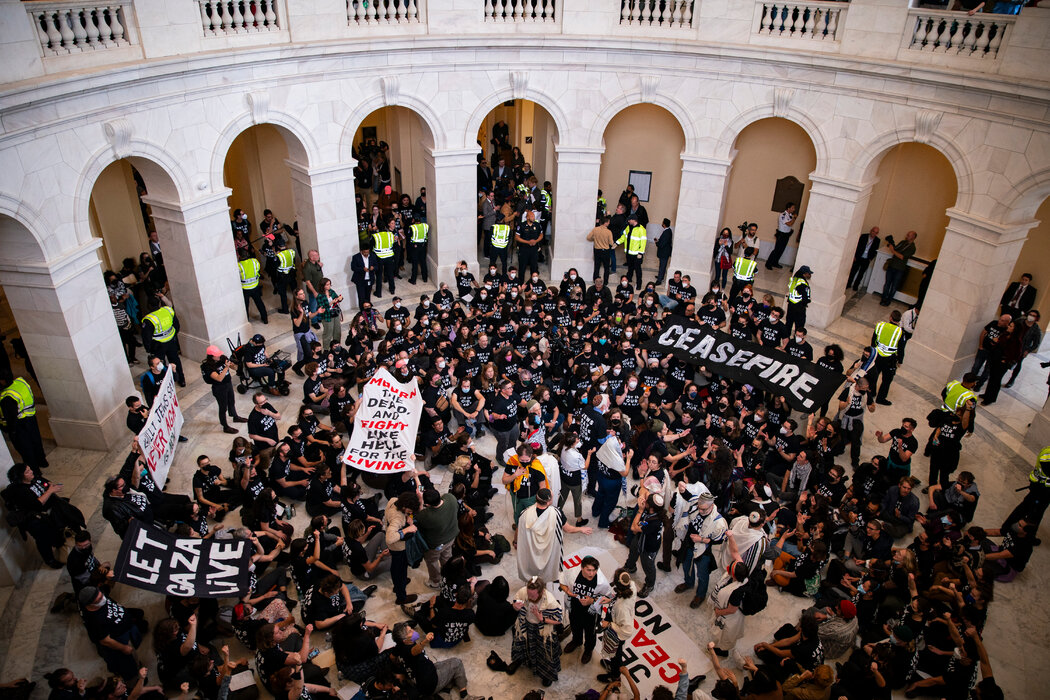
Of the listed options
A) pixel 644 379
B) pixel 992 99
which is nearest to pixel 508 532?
pixel 644 379

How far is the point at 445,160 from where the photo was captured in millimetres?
18750

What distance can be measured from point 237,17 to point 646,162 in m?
11.4

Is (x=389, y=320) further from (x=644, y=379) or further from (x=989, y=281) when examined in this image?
(x=989, y=281)

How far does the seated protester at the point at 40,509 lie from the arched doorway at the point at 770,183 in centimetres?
1502

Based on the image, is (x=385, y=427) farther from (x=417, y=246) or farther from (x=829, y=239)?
(x=829, y=239)

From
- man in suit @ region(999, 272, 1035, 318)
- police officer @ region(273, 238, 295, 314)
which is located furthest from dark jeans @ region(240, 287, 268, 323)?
man in suit @ region(999, 272, 1035, 318)

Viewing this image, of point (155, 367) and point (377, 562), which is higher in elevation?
point (155, 367)

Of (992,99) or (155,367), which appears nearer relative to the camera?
(155,367)

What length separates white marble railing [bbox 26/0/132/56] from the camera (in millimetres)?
11727

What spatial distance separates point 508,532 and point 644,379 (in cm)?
401

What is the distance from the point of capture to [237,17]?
15.0 metres

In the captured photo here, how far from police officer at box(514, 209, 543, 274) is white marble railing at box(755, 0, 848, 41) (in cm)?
659

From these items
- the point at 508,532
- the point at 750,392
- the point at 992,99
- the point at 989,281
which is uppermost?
the point at 992,99

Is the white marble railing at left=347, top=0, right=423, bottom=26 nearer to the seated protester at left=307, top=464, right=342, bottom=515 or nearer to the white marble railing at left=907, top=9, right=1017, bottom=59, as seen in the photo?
the white marble railing at left=907, top=9, right=1017, bottom=59
